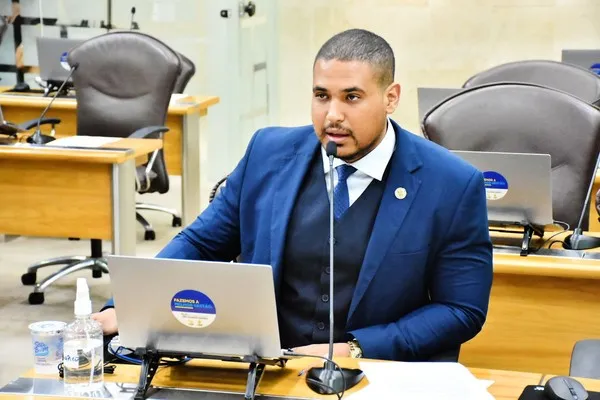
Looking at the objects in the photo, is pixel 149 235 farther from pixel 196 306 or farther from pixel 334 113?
pixel 196 306

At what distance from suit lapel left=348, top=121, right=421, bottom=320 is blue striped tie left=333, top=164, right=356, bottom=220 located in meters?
0.08

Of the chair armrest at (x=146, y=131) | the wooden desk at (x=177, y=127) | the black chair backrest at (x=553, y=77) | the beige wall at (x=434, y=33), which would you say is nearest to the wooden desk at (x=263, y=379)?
the black chair backrest at (x=553, y=77)

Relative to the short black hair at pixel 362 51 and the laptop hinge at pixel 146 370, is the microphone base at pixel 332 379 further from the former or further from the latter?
the short black hair at pixel 362 51

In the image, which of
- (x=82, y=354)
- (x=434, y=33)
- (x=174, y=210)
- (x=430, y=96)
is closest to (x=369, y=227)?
(x=82, y=354)

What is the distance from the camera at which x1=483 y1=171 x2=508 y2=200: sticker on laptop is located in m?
2.86

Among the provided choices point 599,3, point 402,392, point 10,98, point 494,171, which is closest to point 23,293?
point 10,98

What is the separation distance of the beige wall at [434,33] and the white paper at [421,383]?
6.06 m

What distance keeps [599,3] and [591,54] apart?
6.22ft

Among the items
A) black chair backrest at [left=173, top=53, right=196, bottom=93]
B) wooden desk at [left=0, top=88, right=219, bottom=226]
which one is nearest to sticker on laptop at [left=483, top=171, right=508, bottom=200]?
wooden desk at [left=0, top=88, right=219, bottom=226]

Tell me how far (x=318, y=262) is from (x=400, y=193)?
23 centimetres

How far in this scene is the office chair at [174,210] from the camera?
605 cm

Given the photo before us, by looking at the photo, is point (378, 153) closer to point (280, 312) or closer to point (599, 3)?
point (280, 312)

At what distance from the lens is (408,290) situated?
7.52 feet

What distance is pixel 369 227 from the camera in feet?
7.62
